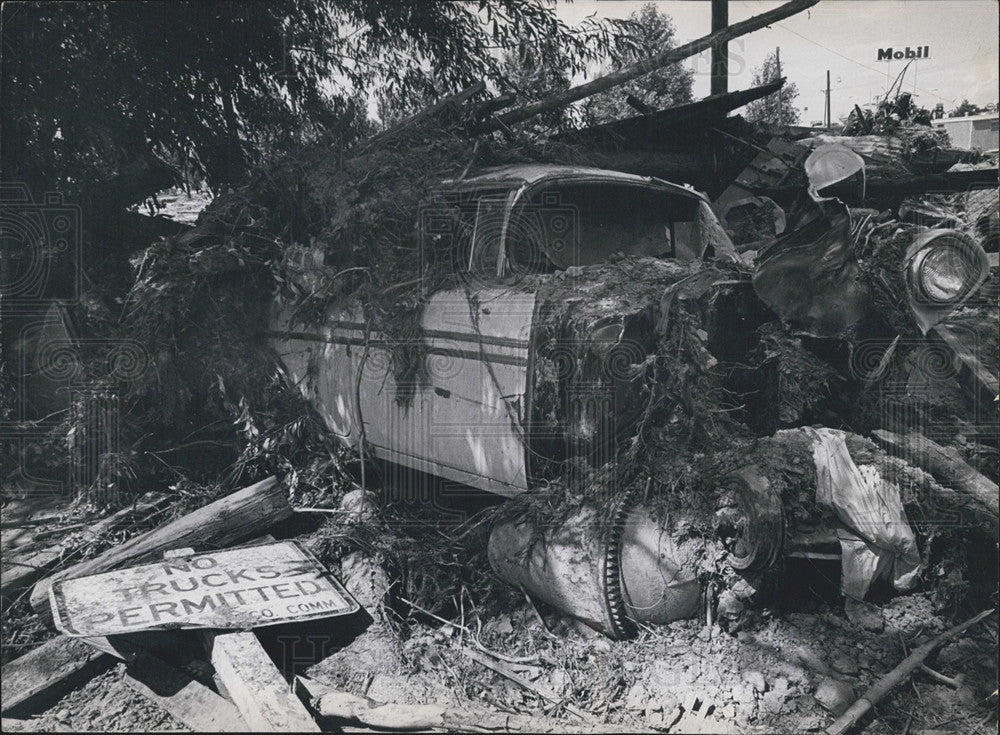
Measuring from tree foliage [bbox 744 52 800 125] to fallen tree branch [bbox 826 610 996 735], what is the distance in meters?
5.94

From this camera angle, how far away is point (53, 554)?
347 centimetres

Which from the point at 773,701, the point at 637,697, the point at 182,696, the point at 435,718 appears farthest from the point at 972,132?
the point at 182,696

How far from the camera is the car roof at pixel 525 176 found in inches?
147

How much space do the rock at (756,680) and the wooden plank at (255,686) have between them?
4.98 ft

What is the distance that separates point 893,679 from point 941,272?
1515mm

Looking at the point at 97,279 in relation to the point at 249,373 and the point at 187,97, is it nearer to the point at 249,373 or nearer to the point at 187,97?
the point at 249,373

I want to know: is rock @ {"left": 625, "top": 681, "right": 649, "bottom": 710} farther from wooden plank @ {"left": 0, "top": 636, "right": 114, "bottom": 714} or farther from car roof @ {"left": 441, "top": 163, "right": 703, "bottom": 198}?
car roof @ {"left": 441, "top": 163, "right": 703, "bottom": 198}

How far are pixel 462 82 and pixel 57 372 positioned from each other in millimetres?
4202

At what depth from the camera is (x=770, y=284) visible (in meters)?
3.05

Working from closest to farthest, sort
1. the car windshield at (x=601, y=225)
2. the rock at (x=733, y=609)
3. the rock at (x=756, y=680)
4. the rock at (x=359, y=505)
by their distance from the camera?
the rock at (x=756, y=680) → the rock at (x=733, y=609) → the car windshield at (x=601, y=225) → the rock at (x=359, y=505)

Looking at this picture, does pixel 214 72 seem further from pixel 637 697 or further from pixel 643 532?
pixel 637 697

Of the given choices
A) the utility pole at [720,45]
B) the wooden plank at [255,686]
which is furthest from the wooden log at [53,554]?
the utility pole at [720,45]

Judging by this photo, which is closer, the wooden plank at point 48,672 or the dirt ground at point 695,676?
the dirt ground at point 695,676

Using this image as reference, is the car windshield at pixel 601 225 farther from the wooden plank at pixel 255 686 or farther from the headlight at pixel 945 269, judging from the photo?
the wooden plank at pixel 255 686
